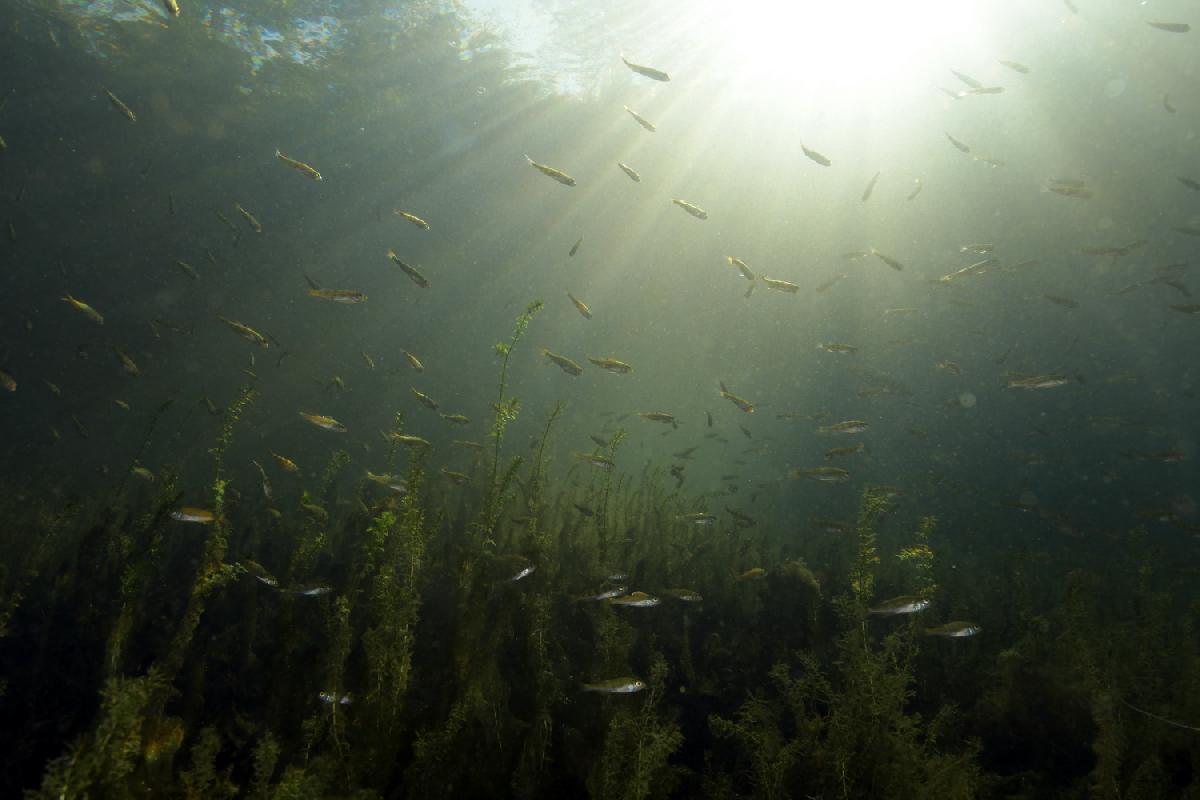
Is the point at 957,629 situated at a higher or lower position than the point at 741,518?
higher

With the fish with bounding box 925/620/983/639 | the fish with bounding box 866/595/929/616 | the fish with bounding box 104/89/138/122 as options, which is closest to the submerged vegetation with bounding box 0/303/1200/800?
the fish with bounding box 866/595/929/616

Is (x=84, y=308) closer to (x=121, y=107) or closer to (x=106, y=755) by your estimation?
(x=121, y=107)

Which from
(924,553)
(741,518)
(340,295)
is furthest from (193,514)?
(741,518)

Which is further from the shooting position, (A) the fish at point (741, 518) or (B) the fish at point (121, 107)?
(A) the fish at point (741, 518)

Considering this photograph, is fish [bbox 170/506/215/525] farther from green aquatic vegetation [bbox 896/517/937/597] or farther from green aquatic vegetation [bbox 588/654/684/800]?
green aquatic vegetation [bbox 896/517/937/597]

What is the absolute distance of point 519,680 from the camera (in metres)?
5.36

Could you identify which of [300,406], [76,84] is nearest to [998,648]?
[76,84]

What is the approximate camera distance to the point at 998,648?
7.51m

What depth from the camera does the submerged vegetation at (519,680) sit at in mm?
3654

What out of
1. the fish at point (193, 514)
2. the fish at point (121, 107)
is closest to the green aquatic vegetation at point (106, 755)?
the fish at point (193, 514)

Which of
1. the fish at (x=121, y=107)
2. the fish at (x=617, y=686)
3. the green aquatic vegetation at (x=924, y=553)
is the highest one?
the fish at (x=121, y=107)

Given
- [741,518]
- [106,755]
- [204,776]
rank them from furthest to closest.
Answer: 1. [741,518]
2. [204,776]
3. [106,755]

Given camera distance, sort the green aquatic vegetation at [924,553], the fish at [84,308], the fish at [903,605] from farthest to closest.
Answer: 1. the fish at [84,308]
2. the fish at [903,605]
3. the green aquatic vegetation at [924,553]

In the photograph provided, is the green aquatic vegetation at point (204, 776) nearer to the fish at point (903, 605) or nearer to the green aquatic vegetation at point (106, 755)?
the green aquatic vegetation at point (106, 755)
